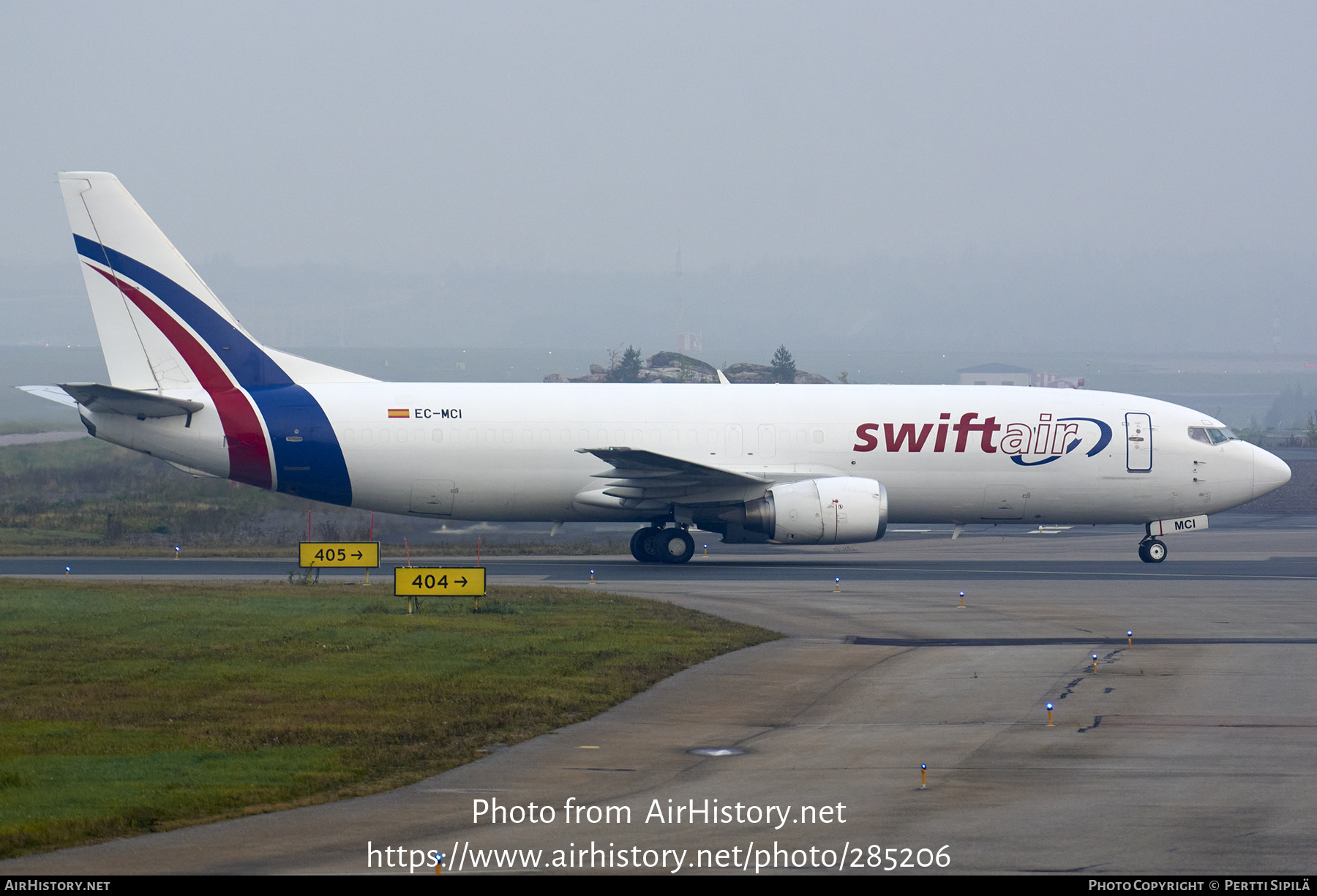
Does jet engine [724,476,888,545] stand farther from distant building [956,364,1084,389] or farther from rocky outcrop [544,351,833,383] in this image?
distant building [956,364,1084,389]

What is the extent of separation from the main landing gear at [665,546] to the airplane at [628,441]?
0.14ft

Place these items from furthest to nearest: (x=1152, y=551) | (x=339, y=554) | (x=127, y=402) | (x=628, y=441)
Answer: (x=1152, y=551) → (x=628, y=441) → (x=127, y=402) → (x=339, y=554)

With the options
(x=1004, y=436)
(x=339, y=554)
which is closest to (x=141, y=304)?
(x=339, y=554)

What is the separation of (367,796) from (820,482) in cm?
2126

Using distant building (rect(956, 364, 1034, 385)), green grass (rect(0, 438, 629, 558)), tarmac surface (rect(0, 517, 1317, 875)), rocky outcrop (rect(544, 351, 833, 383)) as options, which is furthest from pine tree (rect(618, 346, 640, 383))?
distant building (rect(956, 364, 1034, 385))

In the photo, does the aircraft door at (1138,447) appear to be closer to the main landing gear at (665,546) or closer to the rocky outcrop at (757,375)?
the main landing gear at (665,546)

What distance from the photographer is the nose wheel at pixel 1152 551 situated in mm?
33656

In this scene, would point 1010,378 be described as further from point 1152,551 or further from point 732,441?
point 732,441

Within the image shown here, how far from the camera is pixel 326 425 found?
103 feet

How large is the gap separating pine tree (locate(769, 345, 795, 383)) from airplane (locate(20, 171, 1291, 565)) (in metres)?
34.1

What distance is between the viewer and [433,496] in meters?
32.2

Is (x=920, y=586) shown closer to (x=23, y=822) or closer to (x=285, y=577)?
(x=285, y=577)

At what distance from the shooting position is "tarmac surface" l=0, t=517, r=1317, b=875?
9.13 m

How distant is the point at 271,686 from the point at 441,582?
638 centimetres
